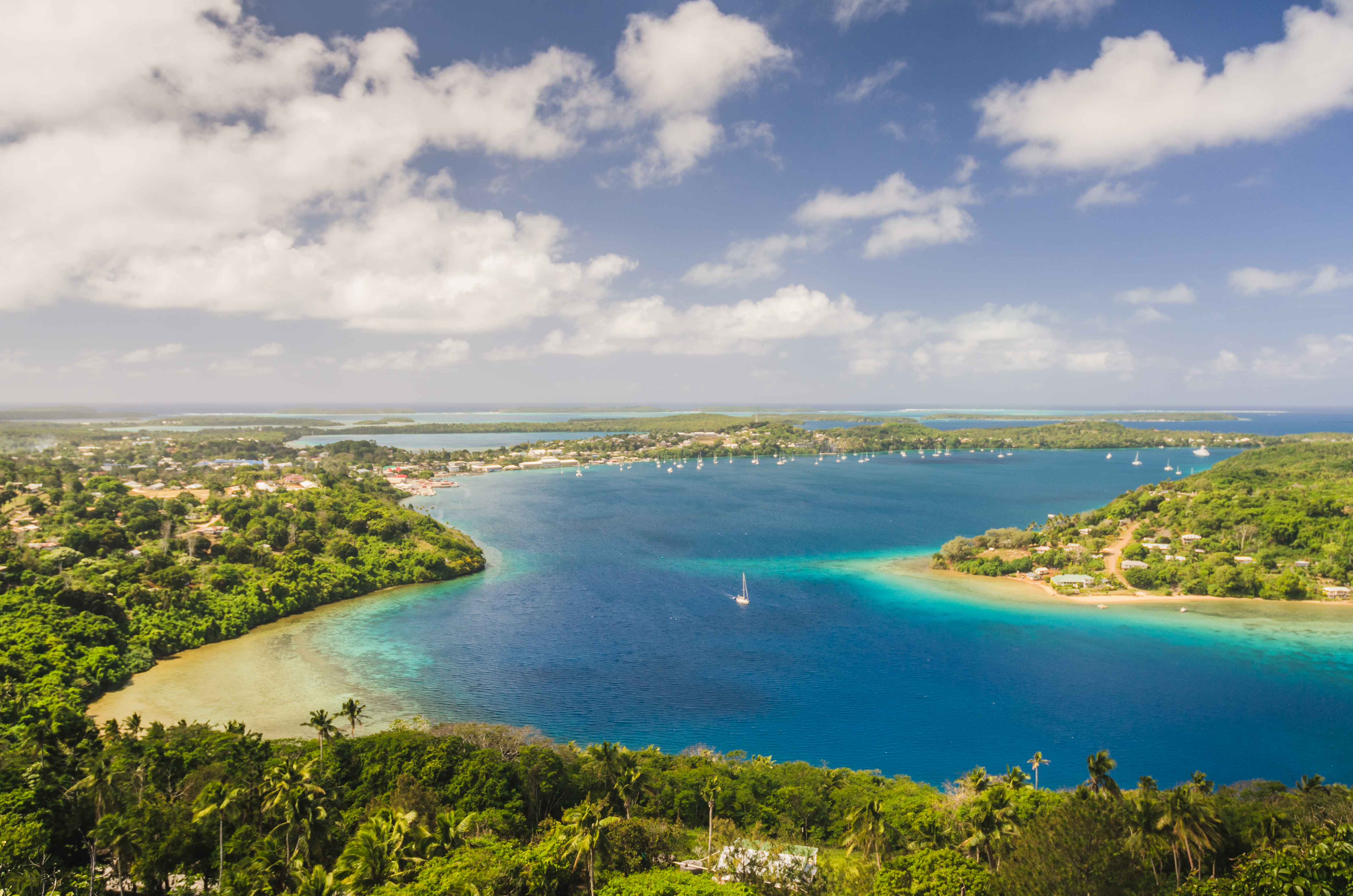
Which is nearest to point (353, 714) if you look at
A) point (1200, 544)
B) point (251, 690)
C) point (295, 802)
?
point (295, 802)

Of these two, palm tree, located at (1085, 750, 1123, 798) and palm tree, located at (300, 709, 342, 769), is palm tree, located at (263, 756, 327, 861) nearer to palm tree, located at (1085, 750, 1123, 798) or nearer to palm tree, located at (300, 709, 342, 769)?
palm tree, located at (300, 709, 342, 769)

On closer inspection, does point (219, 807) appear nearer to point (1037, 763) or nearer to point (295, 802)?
point (295, 802)

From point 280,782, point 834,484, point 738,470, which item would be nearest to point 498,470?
point 738,470

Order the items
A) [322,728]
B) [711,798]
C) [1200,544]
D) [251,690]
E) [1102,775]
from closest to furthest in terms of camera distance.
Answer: [1102,775]
[711,798]
[322,728]
[251,690]
[1200,544]

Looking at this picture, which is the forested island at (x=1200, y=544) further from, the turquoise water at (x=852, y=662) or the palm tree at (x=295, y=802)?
the palm tree at (x=295, y=802)

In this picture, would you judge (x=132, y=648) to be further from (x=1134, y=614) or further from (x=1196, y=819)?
→ (x=1134, y=614)

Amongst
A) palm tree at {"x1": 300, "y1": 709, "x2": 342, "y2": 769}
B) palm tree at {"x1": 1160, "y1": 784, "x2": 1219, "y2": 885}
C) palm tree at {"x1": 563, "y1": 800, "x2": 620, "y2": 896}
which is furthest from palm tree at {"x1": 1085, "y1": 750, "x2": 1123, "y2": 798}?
palm tree at {"x1": 300, "y1": 709, "x2": 342, "y2": 769}

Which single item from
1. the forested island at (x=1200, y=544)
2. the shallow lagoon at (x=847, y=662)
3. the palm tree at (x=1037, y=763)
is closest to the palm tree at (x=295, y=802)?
the shallow lagoon at (x=847, y=662)
